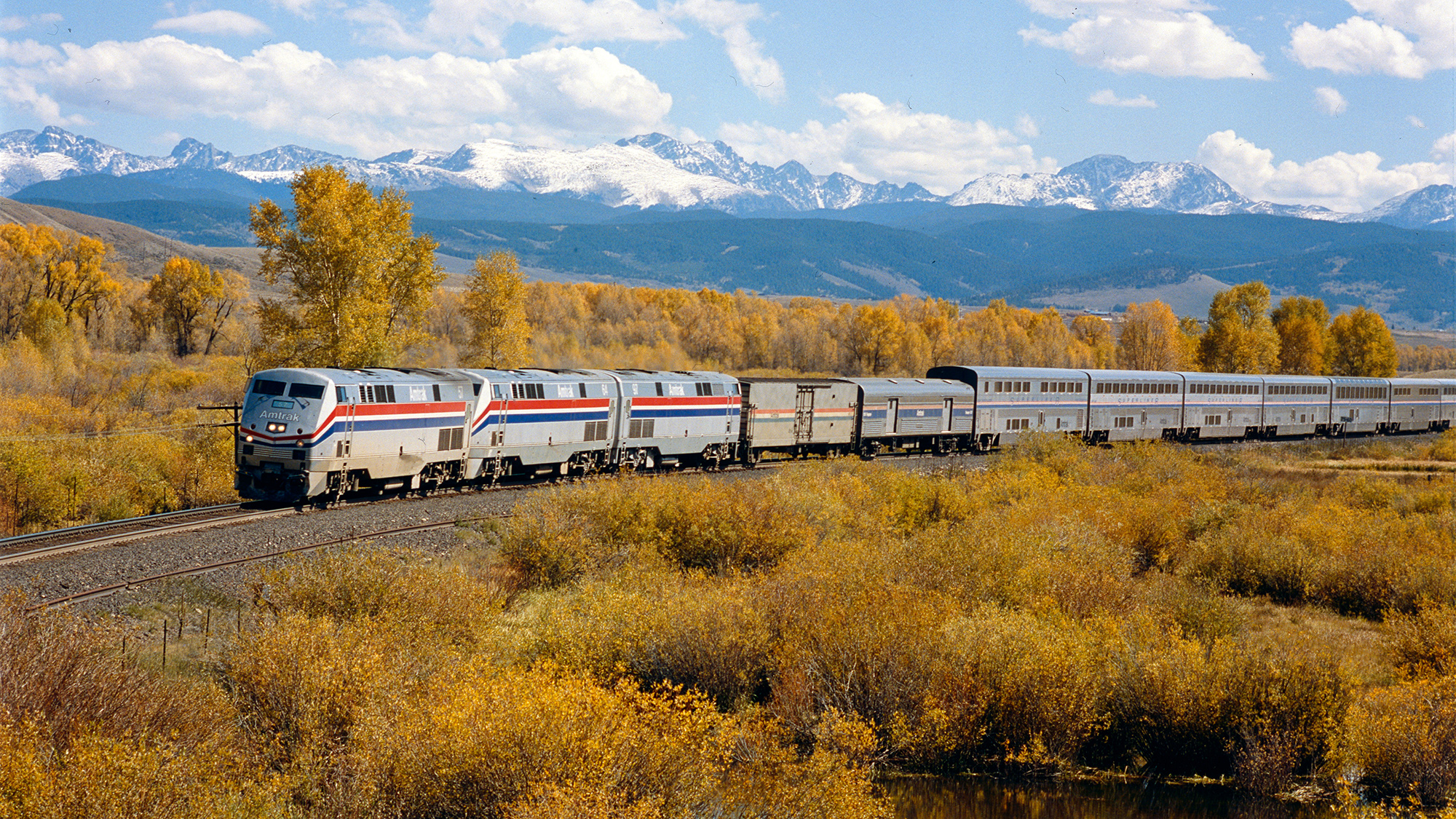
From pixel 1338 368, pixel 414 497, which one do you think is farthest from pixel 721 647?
pixel 1338 368

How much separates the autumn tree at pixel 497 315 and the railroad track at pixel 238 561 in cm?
3569

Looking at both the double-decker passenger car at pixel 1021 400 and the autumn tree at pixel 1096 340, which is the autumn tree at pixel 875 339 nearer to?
the autumn tree at pixel 1096 340

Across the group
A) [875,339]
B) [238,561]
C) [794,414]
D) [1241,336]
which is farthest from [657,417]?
[1241,336]

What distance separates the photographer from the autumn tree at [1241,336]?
107 m

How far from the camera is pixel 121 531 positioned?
23.0 metres

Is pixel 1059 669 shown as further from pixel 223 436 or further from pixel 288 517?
pixel 223 436

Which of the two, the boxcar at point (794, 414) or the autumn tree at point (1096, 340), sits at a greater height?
the autumn tree at point (1096, 340)

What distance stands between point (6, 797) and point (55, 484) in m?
26.6

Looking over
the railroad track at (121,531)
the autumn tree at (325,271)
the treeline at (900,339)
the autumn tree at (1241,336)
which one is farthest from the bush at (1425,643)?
the autumn tree at (1241,336)

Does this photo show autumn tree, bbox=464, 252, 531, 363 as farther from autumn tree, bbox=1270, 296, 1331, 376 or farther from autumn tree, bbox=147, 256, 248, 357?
autumn tree, bbox=1270, 296, 1331, 376

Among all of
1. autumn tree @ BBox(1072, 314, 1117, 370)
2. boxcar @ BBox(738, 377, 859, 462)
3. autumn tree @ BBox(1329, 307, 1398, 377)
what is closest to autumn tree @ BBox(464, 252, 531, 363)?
boxcar @ BBox(738, 377, 859, 462)

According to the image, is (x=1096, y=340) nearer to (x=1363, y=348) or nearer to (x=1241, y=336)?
(x=1363, y=348)

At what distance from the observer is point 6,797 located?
331 inches

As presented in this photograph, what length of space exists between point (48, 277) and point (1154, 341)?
10903 centimetres
